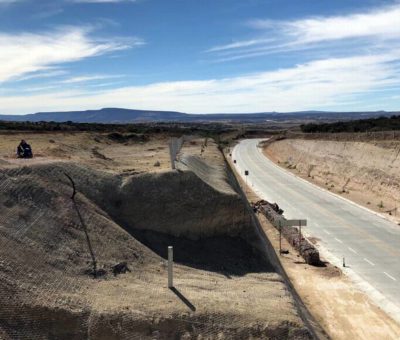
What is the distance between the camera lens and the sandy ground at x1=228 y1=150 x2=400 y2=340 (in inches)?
775

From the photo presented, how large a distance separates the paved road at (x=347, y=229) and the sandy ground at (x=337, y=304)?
1524mm

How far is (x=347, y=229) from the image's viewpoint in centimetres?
3981

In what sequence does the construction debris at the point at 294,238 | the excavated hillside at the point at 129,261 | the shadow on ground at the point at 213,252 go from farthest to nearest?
the construction debris at the point at 294,238 < the shadow on ground at the point at 213,252 < the excavated hillside at the point at 129,261

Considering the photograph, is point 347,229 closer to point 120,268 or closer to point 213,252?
point 213,252

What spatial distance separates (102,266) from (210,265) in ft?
14.1

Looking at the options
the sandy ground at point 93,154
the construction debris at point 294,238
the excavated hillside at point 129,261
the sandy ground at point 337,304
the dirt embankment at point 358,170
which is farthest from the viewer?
the dirt embankment at point 358,170

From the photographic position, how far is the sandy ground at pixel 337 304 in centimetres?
1969

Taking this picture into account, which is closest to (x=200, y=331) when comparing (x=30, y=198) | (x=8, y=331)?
(x=8, y=331)

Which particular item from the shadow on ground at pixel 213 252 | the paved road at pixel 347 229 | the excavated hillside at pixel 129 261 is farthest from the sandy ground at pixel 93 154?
the paved road at pixel 347 229

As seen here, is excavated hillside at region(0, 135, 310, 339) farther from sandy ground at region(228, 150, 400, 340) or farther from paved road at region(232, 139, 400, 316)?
paved road at region(232, 139, 400, 316)

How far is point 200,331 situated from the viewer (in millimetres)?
11094

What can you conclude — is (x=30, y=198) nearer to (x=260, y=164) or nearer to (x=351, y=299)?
(x=351, y=299)

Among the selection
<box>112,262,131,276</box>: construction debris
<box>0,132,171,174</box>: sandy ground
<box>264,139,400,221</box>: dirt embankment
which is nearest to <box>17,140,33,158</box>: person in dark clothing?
<box>0,132,171,174</box>: sandy ground

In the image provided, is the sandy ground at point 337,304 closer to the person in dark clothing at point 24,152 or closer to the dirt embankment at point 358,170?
Result: the person in dark clothing at point 24,152
